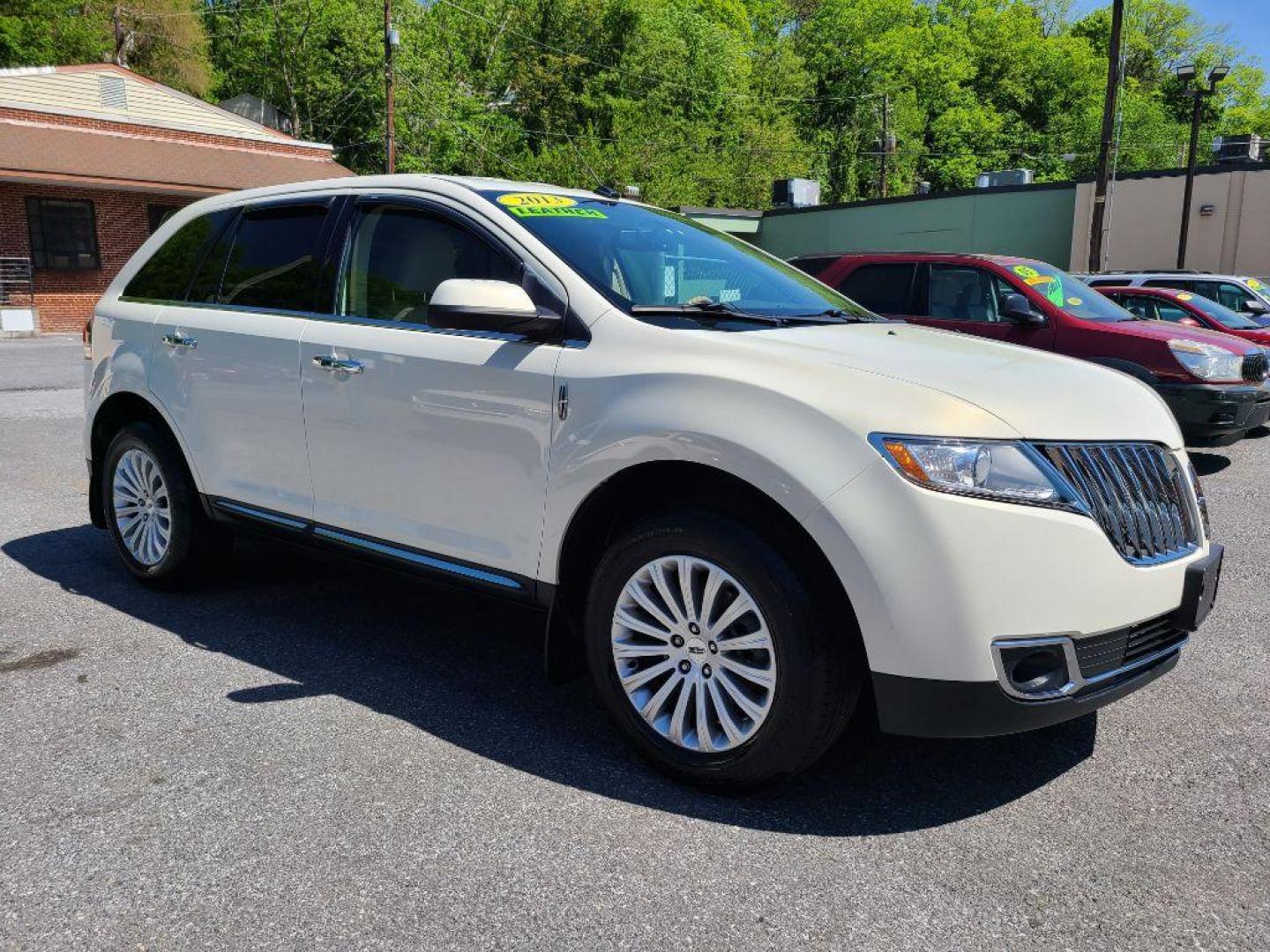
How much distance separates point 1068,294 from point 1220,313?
458 cm

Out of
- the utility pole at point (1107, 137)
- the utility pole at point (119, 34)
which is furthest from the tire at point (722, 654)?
the utility pole at point (119, 34)

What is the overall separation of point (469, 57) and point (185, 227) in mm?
55202

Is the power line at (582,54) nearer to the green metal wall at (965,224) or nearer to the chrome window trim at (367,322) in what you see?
the green metal wall at (965,224)

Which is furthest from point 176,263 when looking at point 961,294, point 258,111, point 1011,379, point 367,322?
point 258,111

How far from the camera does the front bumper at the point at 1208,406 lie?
27.6ft

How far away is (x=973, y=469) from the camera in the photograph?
264 cm

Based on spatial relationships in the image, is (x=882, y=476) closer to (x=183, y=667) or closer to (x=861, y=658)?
(x=861, y=658)

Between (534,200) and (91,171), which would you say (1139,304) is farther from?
(91,171)

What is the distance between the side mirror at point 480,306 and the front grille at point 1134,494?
1.55 m

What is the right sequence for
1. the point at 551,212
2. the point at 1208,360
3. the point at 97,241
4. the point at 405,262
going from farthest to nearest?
1. the point at 97,241
2. the point at 1208,360
3. the point at 405,262
4. the point at 551,212

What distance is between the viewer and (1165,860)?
106 inches

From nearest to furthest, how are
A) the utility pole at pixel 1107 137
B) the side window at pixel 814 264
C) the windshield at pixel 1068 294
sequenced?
1. the windshield at pixel 1068 294
2. the side window at pixel 814 264
3. the utility pole at pixel 1107 137

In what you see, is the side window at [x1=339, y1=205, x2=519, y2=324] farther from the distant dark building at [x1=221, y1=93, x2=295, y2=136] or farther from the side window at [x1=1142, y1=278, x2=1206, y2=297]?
the distant dark building at [x1=221, y1=93, x2=295, y2=136]

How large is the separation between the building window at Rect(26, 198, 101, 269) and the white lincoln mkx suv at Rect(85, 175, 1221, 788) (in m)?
26.2
